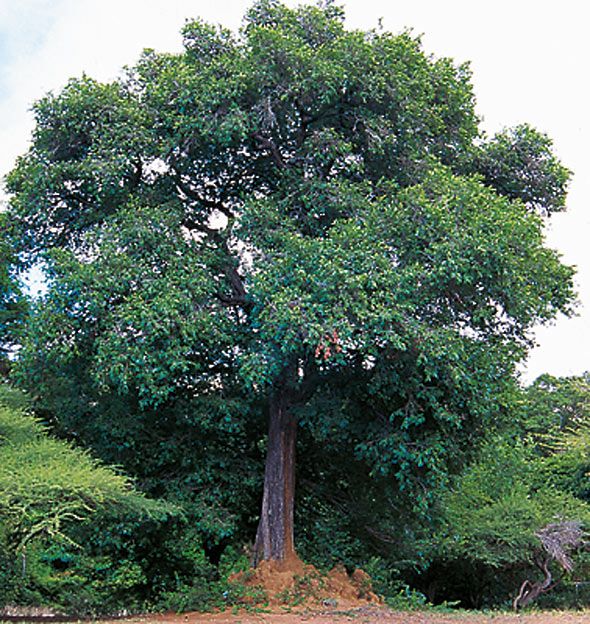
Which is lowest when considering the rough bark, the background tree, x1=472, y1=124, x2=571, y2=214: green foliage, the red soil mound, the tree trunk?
the rough bark

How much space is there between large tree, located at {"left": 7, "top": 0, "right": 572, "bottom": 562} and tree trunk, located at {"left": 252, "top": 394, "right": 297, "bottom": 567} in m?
0.04

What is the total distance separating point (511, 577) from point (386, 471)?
9801 millimetres

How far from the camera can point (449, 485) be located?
12.0 m

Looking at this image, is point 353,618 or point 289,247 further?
point 289,247

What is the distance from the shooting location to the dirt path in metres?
10.1

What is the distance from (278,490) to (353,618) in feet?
8.54

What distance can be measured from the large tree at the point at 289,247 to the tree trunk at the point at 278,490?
0.12 ft

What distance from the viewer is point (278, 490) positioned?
40.4ft

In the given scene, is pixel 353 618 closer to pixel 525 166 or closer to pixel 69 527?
pixel 69 527

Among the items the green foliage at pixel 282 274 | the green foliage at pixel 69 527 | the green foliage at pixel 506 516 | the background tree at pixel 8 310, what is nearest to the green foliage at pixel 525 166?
the green foliage at pixel 282 274

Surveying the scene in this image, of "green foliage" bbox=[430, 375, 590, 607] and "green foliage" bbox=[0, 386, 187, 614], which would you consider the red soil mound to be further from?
"green foliage" bbox=[430, 375, 590, 607]

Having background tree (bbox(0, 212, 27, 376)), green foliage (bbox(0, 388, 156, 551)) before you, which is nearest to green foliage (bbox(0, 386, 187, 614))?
green foliage (bbox(0, 388, 156, 551))

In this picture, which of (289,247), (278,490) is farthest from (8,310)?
(289,247)

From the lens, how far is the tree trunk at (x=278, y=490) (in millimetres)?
12195
